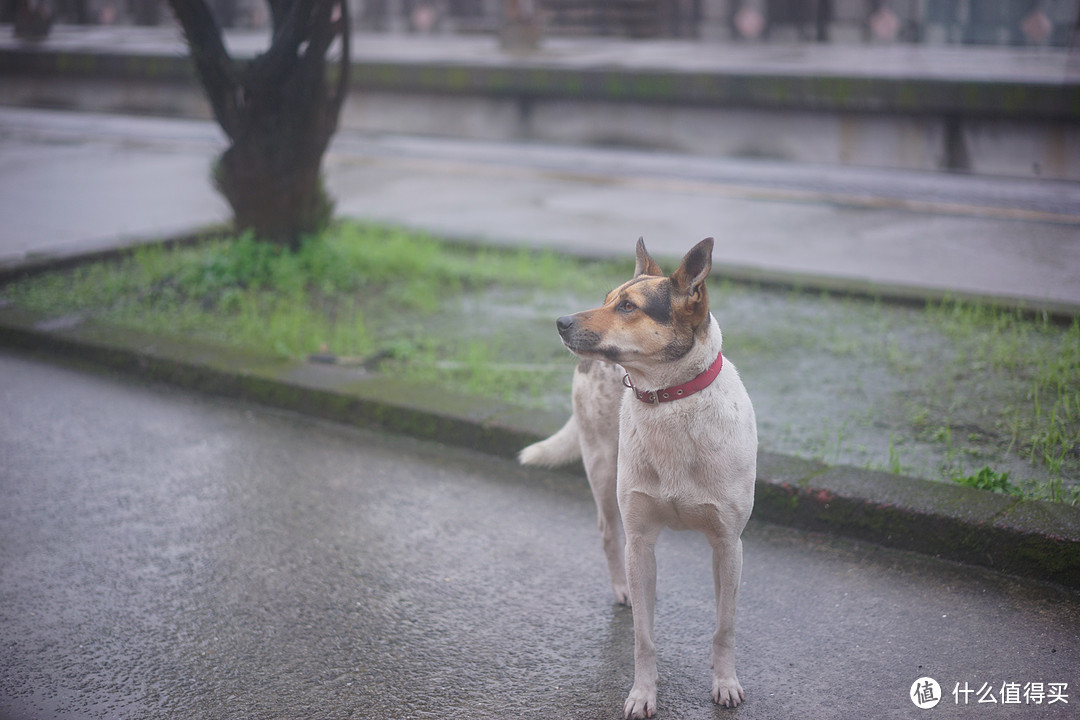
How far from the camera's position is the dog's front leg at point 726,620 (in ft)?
10.2

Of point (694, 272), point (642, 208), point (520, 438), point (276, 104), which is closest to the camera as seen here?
point (694, 272)

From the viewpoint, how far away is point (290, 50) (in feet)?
24.6

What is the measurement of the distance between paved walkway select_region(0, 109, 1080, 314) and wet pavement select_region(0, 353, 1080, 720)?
3557mm

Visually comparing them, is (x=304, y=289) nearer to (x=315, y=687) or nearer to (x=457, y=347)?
(x=457, y=347)

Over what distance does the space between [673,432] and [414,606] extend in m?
1.42

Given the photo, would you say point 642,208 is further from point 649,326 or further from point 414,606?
point 649,326

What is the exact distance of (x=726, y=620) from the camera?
3160 millimetres

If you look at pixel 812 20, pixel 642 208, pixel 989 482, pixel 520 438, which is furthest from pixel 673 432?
pixel 812 20

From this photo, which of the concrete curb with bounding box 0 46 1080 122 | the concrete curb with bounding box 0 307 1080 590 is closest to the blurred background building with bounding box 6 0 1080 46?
the concrete curb with bounding box 0 46 1080 122

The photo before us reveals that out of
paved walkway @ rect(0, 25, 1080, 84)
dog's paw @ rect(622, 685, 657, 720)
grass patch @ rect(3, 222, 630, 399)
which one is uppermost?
paved walkway @ rect(0, 25, 1080, 84)

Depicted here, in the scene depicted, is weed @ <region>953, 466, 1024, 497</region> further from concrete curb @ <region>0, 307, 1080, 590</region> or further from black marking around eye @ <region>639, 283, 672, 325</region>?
black marking around eye @ <region>639, 283, 672, 325</region>

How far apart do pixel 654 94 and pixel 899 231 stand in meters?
5.76

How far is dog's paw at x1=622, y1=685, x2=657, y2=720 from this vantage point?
3.14 m
